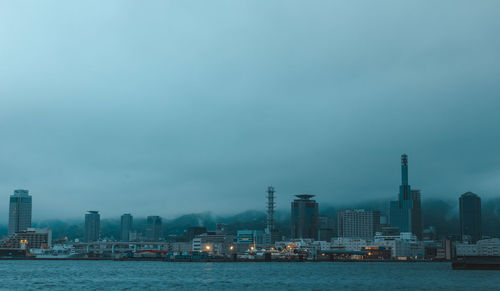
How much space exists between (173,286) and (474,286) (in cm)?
5324

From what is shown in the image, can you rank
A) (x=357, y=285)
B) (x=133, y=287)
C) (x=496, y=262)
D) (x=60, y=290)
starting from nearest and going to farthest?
(x=60, y=290) → (x=133, y=287) → (x=357, y=285) → (x=496, y=262)

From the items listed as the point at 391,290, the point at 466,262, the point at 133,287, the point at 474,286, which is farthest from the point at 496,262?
the point at 133,287

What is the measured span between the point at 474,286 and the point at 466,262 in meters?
82.2

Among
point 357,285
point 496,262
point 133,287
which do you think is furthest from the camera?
point 496,262

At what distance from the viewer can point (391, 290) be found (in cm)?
9988

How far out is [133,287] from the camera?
101 meters

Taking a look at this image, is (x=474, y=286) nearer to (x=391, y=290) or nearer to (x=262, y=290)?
(x=391, y=290)

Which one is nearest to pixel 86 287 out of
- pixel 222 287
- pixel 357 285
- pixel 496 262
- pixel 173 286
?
pixel 173 286

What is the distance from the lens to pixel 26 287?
99.7m

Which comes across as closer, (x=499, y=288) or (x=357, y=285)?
(x=499, y=288)

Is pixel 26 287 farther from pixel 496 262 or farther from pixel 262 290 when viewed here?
pixel 496 262

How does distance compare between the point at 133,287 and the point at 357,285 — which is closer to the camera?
the point at 133,287

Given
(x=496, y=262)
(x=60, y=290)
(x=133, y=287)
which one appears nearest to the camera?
(x=60, y=290)

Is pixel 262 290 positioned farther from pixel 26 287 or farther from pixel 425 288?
pixel 26 287
